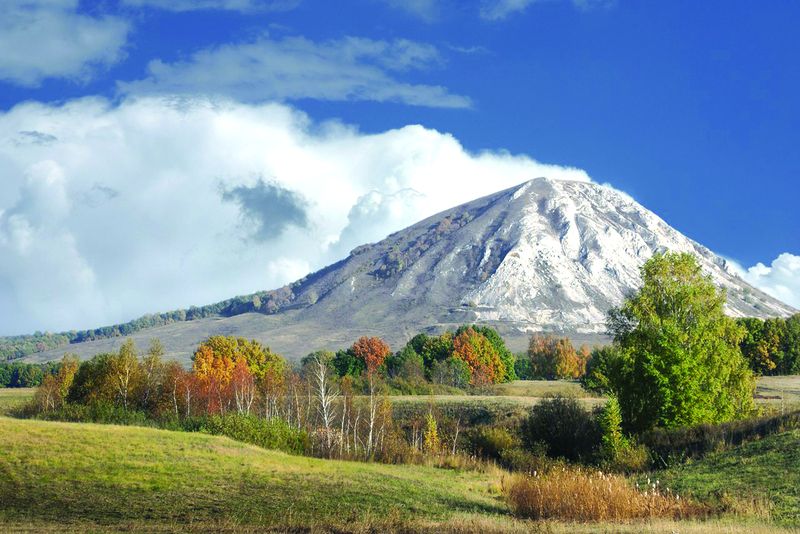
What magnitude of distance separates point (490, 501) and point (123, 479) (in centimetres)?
1551

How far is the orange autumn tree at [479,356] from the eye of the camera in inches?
5817

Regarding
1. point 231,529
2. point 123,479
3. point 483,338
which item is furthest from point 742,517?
point 483,338

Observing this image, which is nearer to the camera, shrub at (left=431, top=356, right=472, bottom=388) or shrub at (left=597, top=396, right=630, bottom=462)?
shrub at (left=597, top=396, right=630, bottom=462)

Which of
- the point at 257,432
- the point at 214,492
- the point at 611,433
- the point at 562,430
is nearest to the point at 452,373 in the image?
the point at 562,430

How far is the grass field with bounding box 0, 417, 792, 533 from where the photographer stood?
81.9ft

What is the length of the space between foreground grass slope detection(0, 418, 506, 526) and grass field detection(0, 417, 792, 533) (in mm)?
47

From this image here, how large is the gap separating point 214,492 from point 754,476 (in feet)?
71.9

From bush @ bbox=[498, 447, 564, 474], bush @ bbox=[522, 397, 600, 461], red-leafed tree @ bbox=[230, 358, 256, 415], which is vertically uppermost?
red-leafed tree @ bbox=[230, 358, 256, 415]

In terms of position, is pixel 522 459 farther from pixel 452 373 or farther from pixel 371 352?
pixel 371 352

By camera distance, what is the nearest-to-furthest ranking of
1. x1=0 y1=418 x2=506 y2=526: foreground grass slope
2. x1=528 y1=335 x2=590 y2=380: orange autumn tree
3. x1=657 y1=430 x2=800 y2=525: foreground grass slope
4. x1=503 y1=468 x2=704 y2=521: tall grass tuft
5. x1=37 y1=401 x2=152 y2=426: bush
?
1. x1=503 y1=468 x2=704 y2=521: tall grass tuft
2. x1=657 y1=430 x2=800 y2=525: foreground grass slope
3. x1=0 y1=418 x2=506 y2=526: foreground grass slope
4. x1=37 y1=401 x2=152 y2=426: bush
5. x1=528 y1=335 x2=590 y2=380: orange autumn tree

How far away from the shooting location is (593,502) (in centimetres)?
2591

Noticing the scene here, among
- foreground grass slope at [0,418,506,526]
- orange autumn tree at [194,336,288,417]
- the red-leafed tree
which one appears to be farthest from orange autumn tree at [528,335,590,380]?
foreground grass slope at [0,418,506,526]

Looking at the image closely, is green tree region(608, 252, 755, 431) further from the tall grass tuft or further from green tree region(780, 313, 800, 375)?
green tree region(780, 313, 800, 375)

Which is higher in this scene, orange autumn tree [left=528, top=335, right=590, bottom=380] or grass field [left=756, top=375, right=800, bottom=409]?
orange autumn tree [left=528, top=335, right=590, bottom=380]
